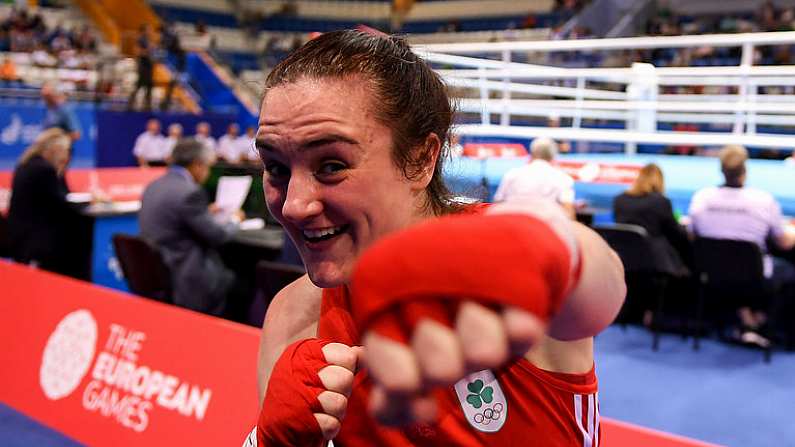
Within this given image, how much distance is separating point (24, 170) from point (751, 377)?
13.4 ft

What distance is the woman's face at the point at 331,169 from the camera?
849mm

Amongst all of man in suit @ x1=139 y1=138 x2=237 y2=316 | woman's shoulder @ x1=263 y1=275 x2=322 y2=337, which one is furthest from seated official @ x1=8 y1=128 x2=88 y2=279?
woman's shoulder @ x1=263 y1=275 x2=322 y2=337

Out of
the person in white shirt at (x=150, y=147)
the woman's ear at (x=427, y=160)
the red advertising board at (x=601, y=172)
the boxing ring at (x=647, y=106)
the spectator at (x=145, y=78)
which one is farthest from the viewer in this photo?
the spectator at (x=145, y=78)

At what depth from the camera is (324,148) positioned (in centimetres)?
85

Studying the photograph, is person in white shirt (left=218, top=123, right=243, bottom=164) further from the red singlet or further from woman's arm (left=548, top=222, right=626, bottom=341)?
woman's arm (left=548, top=222, right=626, bottom=341)

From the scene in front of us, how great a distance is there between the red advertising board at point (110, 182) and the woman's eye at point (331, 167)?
5.25m

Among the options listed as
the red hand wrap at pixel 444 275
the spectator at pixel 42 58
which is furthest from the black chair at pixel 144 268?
the spectator at pixel 42 58

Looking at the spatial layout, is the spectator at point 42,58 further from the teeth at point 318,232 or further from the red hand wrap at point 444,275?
the red hand wrap at point 444,275

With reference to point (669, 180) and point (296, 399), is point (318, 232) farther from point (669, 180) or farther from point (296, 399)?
point (669, 180)

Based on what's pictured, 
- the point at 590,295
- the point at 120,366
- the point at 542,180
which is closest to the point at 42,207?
the point at 120,366

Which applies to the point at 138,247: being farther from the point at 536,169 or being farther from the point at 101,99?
the point at 101,99

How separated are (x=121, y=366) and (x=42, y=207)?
226cm

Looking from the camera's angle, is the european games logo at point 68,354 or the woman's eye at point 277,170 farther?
the european games logo at point 68,354

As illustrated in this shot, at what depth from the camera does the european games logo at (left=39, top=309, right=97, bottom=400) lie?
258cm
